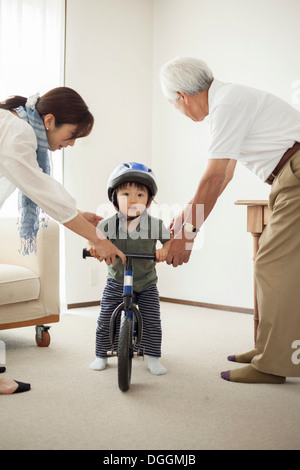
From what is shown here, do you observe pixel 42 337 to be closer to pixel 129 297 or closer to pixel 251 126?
pixel 129 297

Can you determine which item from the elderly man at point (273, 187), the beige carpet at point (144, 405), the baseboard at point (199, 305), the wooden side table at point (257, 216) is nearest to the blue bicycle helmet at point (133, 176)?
the elderly man at point (273, 187)

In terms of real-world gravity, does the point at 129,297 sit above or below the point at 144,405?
above

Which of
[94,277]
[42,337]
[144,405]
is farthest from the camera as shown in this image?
[94,277]

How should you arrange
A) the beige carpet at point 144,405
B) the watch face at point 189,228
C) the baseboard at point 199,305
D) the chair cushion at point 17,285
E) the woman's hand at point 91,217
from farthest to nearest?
the baseboard at point 199,305 → the chair cushion at point 17,285 → the woman's hand at point 91,217 → the watch face at point 189,228 → the beige carpet at point 144,405

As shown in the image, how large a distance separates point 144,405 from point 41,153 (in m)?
1.09

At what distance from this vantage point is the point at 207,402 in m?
1.87

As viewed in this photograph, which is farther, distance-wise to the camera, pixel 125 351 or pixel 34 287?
pixel 34 287

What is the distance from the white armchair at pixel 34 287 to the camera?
2.63 m

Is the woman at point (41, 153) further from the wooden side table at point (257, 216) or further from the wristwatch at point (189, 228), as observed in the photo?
the wooden side table at point (257, 216)

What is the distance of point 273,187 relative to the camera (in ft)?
6.84

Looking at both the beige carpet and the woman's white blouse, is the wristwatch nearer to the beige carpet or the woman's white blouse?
the woman's white blouse

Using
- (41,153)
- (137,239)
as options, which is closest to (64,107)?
(41,153)

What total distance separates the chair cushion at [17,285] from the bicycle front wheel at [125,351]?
92 cm
